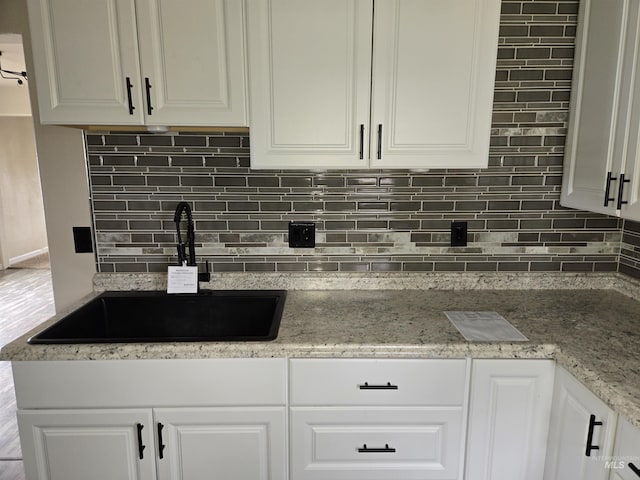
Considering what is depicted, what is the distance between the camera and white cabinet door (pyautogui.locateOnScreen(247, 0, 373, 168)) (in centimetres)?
136

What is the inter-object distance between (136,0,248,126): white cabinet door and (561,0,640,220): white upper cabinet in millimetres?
1283

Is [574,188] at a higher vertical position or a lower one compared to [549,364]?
higher

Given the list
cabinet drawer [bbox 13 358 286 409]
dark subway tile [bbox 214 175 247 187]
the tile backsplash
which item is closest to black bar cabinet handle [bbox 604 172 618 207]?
the tile backsplash

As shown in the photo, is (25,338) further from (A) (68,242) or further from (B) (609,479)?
(B) (609,479)

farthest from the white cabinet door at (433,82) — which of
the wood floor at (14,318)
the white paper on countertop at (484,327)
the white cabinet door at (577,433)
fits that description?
the wood floor at (14,318)

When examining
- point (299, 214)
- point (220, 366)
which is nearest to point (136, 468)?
point (220, 366)

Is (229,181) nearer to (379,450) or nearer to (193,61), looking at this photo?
(193,61)

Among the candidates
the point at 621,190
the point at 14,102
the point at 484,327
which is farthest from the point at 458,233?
the point at 14,102

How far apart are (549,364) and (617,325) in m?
0.37

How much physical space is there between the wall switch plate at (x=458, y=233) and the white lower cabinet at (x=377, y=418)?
65cm

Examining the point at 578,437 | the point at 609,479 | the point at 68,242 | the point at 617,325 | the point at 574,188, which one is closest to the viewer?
the point at 609,479

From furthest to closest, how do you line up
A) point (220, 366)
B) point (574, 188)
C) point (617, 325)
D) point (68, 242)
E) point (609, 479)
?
point (68, 242) → point (574, 188) → point (617, 325) → point (220, 366) → point (609, 479)

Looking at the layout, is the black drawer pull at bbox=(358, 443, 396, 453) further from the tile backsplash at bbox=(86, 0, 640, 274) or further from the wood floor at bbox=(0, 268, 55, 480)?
the wood floor at bbox=(0, 268, 55, 480)

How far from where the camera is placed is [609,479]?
1060 millimetres
